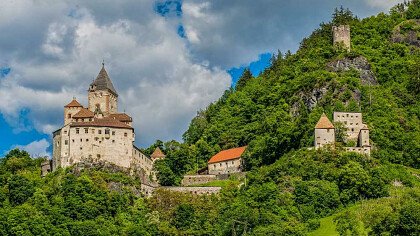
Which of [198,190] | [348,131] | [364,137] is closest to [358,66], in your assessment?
[348,131]

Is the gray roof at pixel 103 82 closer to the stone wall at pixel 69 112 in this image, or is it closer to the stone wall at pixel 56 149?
the stone wall at pixel 69 112

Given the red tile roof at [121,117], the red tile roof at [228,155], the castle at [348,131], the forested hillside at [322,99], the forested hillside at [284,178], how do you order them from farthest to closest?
the red tile roof at [228,155]
the red tile roof at [121,117]
the forested hillside at [322,99]
the castle at [348,131]
the forested hillside at [284,178]

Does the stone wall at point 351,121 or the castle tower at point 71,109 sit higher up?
the castle tower at point 71,109

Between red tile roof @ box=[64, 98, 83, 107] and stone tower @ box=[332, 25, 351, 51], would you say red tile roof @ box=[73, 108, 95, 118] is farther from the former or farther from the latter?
stone tower @ box=[332, 25, 351, 51]

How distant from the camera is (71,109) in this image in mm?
115125

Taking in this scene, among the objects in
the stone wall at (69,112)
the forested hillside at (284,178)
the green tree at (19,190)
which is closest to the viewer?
the forested hillside at (284,178)

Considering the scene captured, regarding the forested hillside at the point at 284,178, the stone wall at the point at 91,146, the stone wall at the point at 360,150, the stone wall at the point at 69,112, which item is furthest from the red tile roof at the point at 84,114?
the stone wall at the point at 360,150

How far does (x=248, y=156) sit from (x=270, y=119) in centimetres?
929

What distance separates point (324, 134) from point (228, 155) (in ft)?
64.4

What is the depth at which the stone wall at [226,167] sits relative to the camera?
117875mm

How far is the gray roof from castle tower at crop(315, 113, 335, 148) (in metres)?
32.6

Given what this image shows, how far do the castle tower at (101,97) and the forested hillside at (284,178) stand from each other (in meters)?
11.3

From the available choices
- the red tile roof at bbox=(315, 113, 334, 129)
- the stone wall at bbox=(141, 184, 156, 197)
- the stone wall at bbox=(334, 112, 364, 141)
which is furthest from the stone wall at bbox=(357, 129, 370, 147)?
the stone wall at bbox=(141, 184, 156, 197)

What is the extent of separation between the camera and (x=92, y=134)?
105875mm
